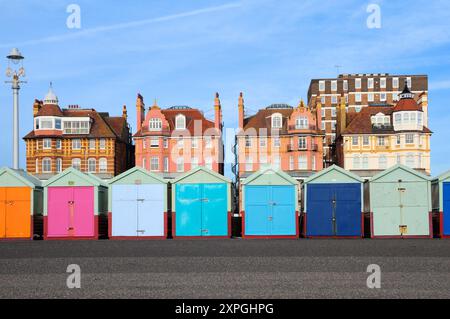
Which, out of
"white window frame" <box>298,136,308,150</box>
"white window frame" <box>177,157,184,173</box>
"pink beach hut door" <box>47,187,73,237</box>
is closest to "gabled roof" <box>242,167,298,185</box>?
"pink beach hut door" <box>47,187,73,237</box>

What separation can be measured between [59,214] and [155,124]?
40.6m

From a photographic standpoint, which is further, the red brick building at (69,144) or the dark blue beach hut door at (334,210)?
the red brick building at (69,144)

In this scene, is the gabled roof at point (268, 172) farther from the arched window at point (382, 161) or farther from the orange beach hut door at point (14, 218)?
the arched window at point (382, 161)

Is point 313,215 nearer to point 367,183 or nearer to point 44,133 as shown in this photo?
point 367,183

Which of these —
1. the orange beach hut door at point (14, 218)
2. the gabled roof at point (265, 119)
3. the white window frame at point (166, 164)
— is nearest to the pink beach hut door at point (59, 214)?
the orange beach hut door at point (14, 218)

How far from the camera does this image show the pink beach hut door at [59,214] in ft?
96.1

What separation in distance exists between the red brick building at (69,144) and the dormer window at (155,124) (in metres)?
4.19

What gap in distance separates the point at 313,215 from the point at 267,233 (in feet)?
7.00

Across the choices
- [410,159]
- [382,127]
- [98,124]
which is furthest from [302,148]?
[98,124]

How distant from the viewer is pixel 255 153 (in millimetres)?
69562

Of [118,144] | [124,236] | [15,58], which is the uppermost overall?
[15,58]

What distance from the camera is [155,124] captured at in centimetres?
6944

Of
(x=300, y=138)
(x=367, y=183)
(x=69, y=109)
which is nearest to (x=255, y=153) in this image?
(x=300, y=138)

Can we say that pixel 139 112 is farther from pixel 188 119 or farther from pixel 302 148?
pixel 302 148
